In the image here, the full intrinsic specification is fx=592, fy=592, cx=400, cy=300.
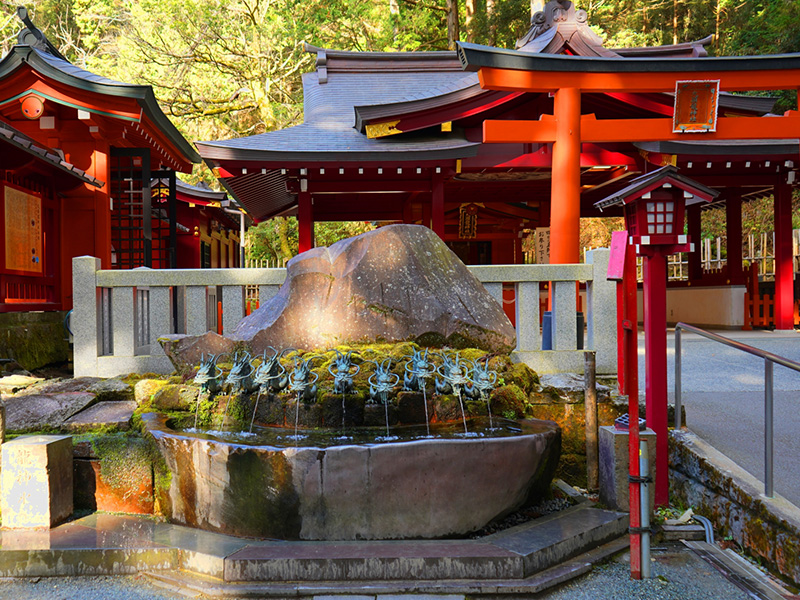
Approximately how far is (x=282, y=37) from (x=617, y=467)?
58.5 ft

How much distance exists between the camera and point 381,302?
187 inches

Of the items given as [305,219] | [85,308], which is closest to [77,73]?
[305,219]

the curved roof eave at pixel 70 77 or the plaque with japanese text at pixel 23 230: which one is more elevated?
the curved roof eave at pixel 70 77

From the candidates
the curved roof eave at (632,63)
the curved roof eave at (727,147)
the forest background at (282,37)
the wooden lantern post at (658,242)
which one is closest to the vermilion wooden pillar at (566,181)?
the curved roof eave at (632,63)

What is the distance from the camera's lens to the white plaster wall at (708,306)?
492 inches

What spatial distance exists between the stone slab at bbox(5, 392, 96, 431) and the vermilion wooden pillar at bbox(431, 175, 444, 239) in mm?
6647

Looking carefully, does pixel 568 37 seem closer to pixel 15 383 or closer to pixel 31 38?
pixel 31 38

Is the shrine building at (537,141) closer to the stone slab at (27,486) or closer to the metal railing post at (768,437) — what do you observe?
the metal railing post at (768,437)

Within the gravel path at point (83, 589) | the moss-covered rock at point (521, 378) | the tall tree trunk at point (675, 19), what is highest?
the tall tree trunk at point (675, 19)

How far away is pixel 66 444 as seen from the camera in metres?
3.63

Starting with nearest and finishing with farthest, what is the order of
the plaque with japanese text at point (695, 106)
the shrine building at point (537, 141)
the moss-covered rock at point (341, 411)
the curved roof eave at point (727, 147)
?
the moss-covered rock at point (341, 411), the shrine building at point (537, 141), the plaque with japanese text at point (695, 106), the curved roof eave at point (727, 147)

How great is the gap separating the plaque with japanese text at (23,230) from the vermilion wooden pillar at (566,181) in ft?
22.2

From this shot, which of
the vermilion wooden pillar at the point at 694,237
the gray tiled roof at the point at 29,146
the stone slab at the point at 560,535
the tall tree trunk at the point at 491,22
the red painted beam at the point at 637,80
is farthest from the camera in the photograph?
the tall tree trunk at the point at 491,22

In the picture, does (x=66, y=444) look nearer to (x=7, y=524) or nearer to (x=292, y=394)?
(x=7, y=524)
